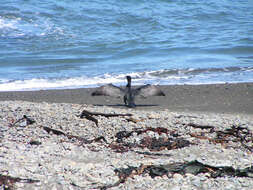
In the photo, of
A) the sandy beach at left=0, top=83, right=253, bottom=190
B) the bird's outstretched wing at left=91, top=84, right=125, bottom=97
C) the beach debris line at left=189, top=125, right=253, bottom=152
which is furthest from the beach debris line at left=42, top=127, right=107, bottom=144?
the bird's outstretched wing at left=91, top=84, right=125, bottom=97

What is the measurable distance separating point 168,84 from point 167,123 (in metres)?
5.76

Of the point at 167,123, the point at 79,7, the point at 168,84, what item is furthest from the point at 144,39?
the point at 167,123

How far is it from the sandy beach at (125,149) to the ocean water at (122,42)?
5.04m

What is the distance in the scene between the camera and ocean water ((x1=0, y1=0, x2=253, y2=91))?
14312 millimetres

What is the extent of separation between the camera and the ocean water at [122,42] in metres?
14.3

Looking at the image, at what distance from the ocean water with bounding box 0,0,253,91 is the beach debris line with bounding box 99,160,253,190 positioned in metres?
8.19

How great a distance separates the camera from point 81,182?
436cm

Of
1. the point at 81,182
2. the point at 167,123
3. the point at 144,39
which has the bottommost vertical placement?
the point at 144,39

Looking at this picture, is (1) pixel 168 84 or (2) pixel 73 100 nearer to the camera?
(2) pixel 73 100

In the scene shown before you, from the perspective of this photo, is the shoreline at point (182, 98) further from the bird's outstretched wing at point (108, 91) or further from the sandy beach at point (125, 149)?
the bird's outstretched wing at point (108, 91)

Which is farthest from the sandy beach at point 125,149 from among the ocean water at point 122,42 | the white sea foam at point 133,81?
the ocean water at point 122,42

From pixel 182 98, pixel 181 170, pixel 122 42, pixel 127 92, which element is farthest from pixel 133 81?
pixel 181 170

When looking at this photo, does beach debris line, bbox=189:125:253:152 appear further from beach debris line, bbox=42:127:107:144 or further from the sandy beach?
beach debris line, bbox=42:127:107:144

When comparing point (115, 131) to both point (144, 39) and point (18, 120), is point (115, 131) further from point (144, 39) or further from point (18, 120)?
point (144, 39)
